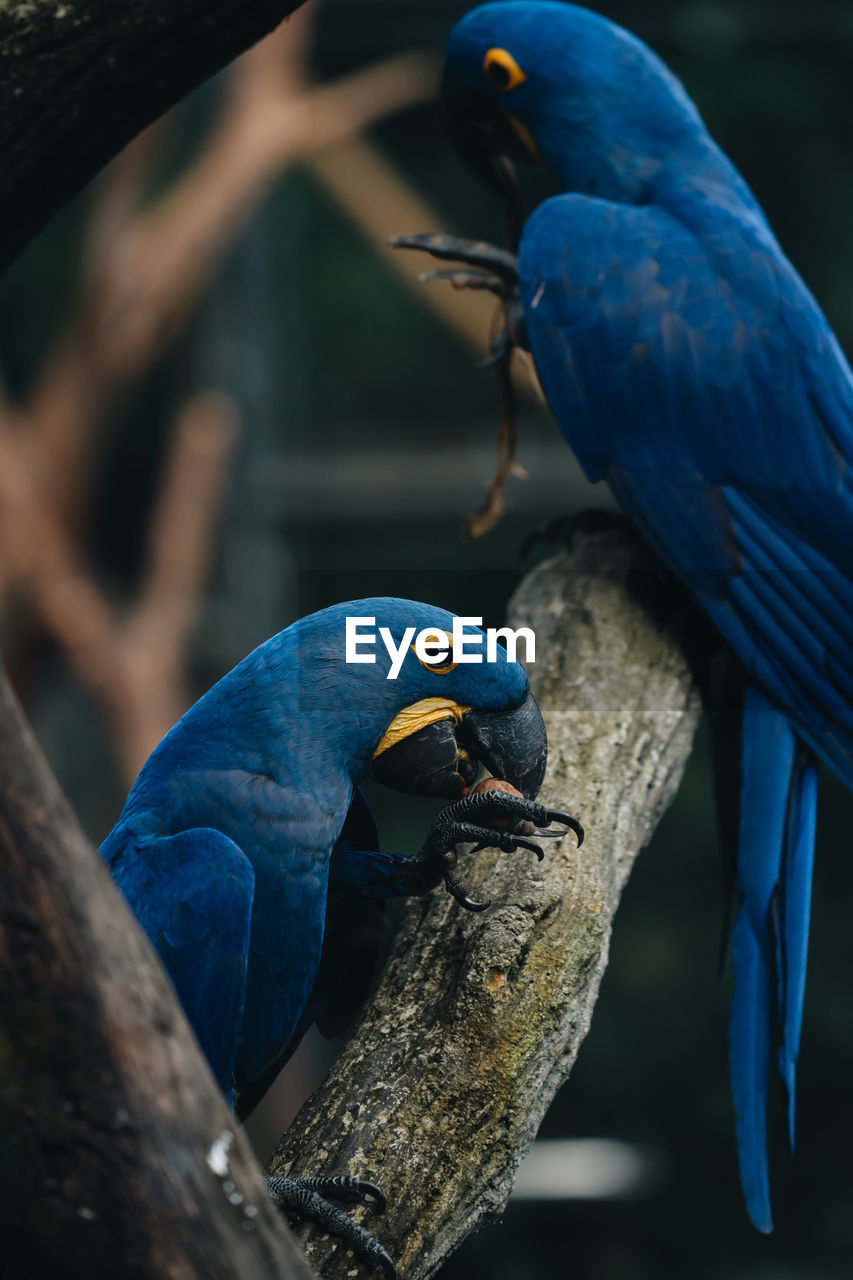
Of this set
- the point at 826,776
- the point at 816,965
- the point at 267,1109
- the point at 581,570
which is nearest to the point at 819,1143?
the point at 816,965

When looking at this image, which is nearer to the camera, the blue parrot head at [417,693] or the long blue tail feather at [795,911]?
the blue parrot head at [417,693]

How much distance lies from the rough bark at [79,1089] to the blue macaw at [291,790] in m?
0.25

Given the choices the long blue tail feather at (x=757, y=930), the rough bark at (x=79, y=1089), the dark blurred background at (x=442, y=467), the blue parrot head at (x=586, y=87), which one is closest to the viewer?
the rough bark at (x=79, y=1089)

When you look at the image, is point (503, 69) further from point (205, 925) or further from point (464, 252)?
point (205, 925)

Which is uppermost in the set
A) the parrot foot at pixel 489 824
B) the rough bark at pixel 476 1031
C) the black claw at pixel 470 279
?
the black claw at pixel 470 279

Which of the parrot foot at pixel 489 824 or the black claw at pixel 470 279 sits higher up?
the black claw at pixel 470 279

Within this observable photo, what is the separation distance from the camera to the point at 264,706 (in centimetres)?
75

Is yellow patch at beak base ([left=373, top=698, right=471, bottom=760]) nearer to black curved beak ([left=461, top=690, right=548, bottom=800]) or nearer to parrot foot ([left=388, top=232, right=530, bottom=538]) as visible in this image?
black curved beak ([left=461, top=690, right=548, bottom=800])

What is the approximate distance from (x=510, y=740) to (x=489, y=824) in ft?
0.21

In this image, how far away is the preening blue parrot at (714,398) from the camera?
3.33 feet

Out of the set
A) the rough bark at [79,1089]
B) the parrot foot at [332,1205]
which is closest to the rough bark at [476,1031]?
the parrot foot at [332,1205]

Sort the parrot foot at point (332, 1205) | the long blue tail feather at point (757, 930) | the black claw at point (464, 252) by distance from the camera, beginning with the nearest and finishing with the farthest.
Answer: the parrot foot at point (332, 1205) < the long blue tail feather at point (757, 930) < the black claw at point (464, 252)

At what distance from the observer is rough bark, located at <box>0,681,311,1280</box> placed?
44 centimetres
